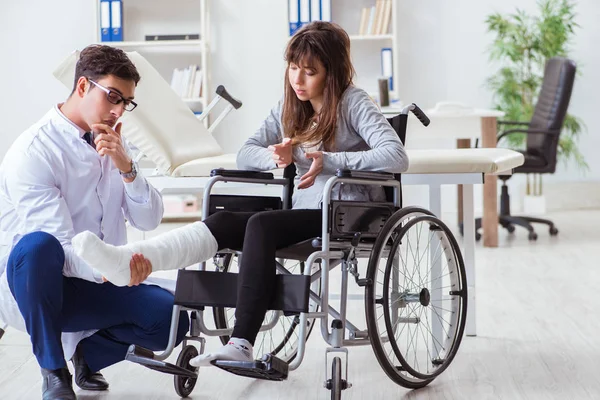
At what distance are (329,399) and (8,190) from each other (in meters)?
0.91

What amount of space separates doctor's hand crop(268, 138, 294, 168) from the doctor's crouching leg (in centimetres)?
43

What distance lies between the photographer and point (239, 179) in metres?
2.30

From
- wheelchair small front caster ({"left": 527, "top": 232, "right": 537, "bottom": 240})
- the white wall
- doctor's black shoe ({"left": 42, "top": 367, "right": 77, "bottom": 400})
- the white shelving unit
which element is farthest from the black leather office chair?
doctor's black shoe ({"left": 42, "top": 367, "right": 77, "bottom": 400})

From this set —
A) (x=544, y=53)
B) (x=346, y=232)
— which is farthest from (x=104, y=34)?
(x=346, y=232)

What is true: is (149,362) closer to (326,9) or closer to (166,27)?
(326,9)

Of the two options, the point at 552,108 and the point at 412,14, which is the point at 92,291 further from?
the point at 412,14

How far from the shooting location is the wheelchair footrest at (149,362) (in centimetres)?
196

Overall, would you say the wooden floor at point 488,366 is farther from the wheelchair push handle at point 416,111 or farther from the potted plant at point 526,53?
the potted plant at point 526,53

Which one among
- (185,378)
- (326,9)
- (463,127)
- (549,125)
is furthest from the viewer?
(326,9)

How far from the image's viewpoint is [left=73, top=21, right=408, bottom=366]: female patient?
1.94 m

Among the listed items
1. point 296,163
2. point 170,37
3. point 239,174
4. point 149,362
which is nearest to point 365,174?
point 296,163

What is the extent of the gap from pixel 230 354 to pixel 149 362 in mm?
220

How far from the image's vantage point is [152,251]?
1918 mm

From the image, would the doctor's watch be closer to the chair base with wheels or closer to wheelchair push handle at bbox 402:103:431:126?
wheelchair push handle at bbox 402:103:431:126
